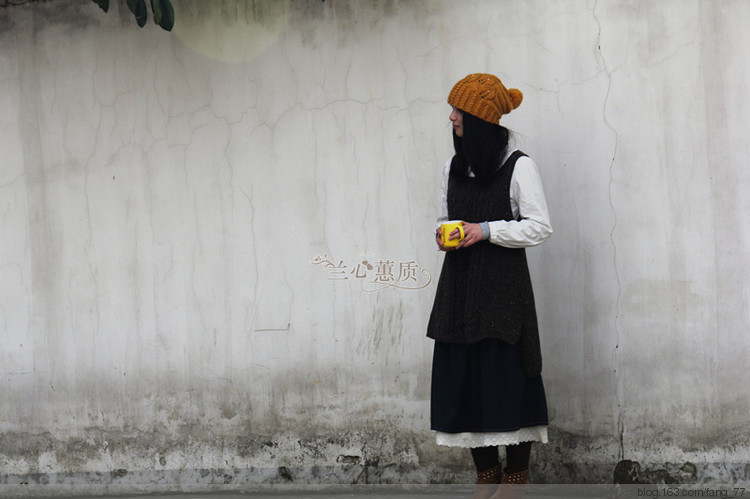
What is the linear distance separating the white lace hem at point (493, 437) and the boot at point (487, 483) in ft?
0.63

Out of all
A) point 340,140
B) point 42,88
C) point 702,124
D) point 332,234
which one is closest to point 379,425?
point 332,234

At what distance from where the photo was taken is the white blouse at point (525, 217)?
3.48m

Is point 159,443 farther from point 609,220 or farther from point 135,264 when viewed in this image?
point 609,220

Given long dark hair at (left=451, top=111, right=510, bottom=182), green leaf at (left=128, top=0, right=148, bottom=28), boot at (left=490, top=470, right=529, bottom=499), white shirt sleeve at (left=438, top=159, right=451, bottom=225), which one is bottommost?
boot at (left=490, top=470, right=529, bottom=499)

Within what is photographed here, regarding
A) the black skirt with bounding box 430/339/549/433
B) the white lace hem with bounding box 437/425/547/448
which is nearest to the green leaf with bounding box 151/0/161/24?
the black skirt with bounding box 430/339/549/433

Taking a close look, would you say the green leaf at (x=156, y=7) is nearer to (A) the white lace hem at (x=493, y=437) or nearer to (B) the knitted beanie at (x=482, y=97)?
(B) the knitted beanie at (x=482, y=97)

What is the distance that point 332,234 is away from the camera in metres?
4.36

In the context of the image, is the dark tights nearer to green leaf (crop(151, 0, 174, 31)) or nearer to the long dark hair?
the long dark hair

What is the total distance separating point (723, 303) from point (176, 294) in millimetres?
2605

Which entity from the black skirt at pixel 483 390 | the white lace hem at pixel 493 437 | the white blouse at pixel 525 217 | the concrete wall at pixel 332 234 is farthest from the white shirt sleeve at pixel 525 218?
the white lace hem at pixel 493 437

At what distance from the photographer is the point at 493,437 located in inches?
138

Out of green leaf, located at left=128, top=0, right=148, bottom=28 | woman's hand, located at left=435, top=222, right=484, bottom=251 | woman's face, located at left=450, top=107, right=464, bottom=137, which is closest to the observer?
woman's hand, located at left=435, top=222, right=484, bottom=251

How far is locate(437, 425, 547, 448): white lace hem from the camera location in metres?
3.51

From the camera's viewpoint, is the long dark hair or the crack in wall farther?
the crack in wall
